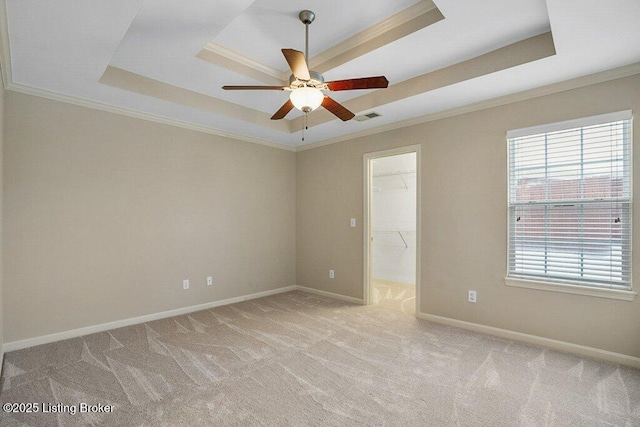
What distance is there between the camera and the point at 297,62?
6.68 ft

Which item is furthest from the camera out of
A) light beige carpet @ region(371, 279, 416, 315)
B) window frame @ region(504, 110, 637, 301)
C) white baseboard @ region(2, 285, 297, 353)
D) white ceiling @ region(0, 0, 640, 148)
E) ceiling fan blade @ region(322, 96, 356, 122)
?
light beige carpet @ region(371, 279, 416, 315)

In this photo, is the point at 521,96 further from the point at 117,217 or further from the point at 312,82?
the point at 117,217

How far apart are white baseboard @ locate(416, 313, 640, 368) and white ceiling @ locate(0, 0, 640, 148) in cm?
242

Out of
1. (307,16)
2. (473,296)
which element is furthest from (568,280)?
(307,16)

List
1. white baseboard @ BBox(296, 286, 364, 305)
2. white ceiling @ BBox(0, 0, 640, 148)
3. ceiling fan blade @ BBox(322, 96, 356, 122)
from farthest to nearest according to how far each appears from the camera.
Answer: white baseboard @ BBox(296, 286, 364, 305), ceiling fan blade @ BBox(322, 96, 356, 122), white ceiling @ BBox(0, 0, 640, 148)

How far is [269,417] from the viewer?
1993 millimetres

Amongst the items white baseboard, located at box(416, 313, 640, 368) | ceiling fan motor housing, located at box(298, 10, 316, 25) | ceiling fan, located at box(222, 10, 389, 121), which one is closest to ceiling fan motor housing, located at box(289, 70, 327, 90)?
ceiling fan, located at box(222, 10, 389, 121)

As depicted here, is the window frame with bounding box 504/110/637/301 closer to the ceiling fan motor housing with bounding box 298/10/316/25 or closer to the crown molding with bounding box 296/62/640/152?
the crown molding with bounding box 296/62/640/152

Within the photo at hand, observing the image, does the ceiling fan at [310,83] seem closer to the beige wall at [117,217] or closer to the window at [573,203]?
the window at [573,203]

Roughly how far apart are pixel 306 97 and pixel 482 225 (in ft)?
7.90

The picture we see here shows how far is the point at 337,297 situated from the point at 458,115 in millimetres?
3018

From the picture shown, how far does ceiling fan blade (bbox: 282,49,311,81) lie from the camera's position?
1.94 meters

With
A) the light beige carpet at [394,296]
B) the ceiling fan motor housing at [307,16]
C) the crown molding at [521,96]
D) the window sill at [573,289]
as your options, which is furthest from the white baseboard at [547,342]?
the ceiling fan motor housing at [307,16]

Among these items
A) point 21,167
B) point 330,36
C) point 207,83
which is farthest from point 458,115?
point 21,167
